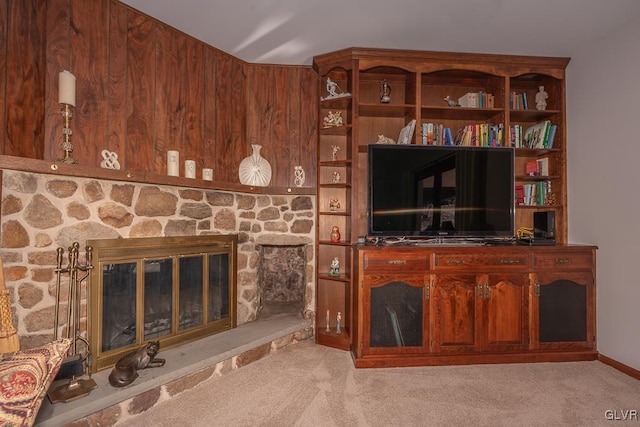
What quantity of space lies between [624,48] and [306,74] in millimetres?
2578

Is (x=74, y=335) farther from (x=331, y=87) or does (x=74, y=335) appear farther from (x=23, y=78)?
(x=331, y=87)

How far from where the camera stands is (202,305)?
2637 millimetres

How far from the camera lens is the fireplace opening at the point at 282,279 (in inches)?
128

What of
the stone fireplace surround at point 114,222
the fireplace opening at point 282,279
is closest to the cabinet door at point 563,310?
the stone fireplace surround at point 114,222

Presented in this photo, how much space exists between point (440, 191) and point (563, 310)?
4.49ft

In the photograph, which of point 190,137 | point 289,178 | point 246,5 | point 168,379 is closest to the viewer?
point 168,379

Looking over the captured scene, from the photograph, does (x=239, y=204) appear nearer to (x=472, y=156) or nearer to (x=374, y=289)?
(x=374, y=289)

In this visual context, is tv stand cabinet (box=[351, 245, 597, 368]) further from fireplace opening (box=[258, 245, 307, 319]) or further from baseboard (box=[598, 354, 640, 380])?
fireplace opening (box=[258, 245, 307, 319])

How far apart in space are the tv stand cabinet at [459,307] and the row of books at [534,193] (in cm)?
63

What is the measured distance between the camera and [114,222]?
2.12m

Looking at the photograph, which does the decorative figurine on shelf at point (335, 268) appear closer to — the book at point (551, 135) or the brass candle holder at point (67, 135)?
the brass candle holder at point (67, 135)

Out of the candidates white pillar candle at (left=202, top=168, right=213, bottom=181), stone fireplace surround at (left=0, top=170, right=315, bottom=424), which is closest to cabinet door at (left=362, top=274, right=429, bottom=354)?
stone fireplace surround at (left=0, top=170, right=315, bottom=424)

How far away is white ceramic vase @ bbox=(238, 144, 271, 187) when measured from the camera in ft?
9.70

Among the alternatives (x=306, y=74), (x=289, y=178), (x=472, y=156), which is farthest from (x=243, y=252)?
(x=472, y=156)
